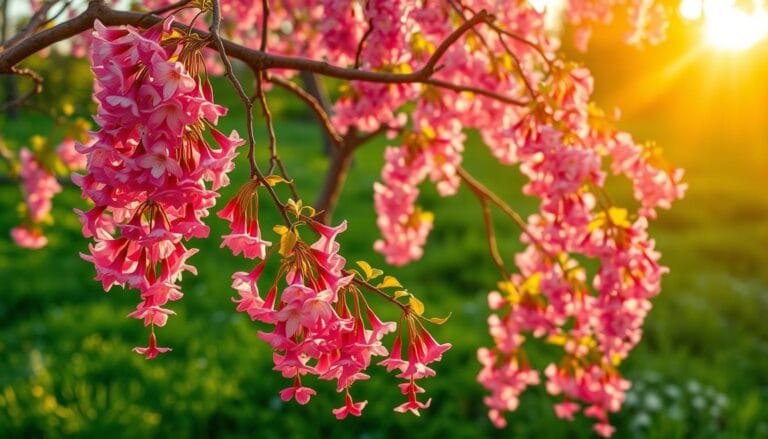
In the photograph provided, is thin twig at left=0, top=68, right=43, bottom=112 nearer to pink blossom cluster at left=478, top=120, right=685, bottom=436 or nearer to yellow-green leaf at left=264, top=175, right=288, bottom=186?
yellow-green leaf at left=264, top=175, right=288, bottom=186

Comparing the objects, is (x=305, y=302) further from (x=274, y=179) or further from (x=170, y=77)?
(x=170, y=77)

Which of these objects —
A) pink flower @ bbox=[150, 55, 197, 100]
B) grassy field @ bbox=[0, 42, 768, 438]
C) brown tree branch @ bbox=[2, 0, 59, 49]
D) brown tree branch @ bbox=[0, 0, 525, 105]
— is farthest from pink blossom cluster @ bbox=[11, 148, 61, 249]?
pink flower @ bbox=[150, 55, 197, 100]

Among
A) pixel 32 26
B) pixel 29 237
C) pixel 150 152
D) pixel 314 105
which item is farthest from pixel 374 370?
pixel 150 152

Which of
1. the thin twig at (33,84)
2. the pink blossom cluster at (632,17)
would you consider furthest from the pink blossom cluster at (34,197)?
the pink blossom cluster at (632,17)

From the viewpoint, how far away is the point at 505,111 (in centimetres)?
347

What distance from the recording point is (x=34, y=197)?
15.3 feet

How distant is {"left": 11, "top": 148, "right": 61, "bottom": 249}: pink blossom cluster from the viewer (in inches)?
180

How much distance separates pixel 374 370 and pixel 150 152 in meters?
4.51

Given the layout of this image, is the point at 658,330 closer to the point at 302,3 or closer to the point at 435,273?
the point at 435,273

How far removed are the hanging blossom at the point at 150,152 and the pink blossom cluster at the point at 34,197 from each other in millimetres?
3319

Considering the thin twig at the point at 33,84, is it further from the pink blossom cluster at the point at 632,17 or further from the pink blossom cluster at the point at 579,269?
the pink blossom cluster at the point at 632,17

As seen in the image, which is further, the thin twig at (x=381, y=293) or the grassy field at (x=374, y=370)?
the grassy field at (x=374, y=370)

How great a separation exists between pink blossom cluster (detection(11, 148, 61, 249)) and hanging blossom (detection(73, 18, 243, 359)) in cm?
332

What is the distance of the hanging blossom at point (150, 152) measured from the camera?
1.30m
